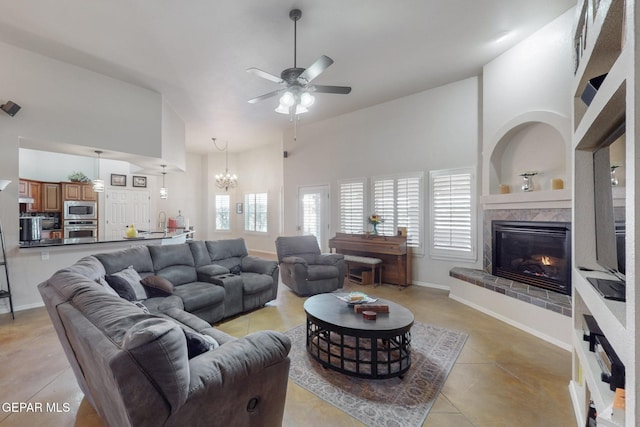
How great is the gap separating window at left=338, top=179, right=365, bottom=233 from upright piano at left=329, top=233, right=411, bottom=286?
36 cm

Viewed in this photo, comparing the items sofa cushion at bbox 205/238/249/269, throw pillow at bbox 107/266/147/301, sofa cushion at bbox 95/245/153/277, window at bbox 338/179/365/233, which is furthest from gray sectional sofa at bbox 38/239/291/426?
window at bbox 338/179/365/233

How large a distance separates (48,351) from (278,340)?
2.80 m

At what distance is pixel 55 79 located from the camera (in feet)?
13.1

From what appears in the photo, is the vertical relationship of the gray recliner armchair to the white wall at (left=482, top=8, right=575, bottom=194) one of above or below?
below

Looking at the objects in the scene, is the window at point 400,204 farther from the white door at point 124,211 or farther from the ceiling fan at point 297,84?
the white door at point 124,211

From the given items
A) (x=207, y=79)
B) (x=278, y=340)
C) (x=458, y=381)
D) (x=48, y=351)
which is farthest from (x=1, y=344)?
(x=458, y=381)

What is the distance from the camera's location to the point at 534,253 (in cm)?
358

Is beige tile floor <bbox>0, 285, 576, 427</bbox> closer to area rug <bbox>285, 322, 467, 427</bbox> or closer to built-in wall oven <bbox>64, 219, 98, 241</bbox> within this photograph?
area rug <bbox>285, 322, 467, 427</bbox>

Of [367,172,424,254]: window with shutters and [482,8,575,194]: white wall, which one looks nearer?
[482,8,575,194]: white wall

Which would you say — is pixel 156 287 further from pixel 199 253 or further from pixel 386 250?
pixel 386 250

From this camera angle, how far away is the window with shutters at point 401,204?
202 inches

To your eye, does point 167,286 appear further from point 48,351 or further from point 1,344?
point 1,344

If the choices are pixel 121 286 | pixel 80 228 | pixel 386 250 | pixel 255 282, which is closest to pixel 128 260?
pixel 121 286

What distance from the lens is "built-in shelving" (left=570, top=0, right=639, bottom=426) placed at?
0.92 meters
